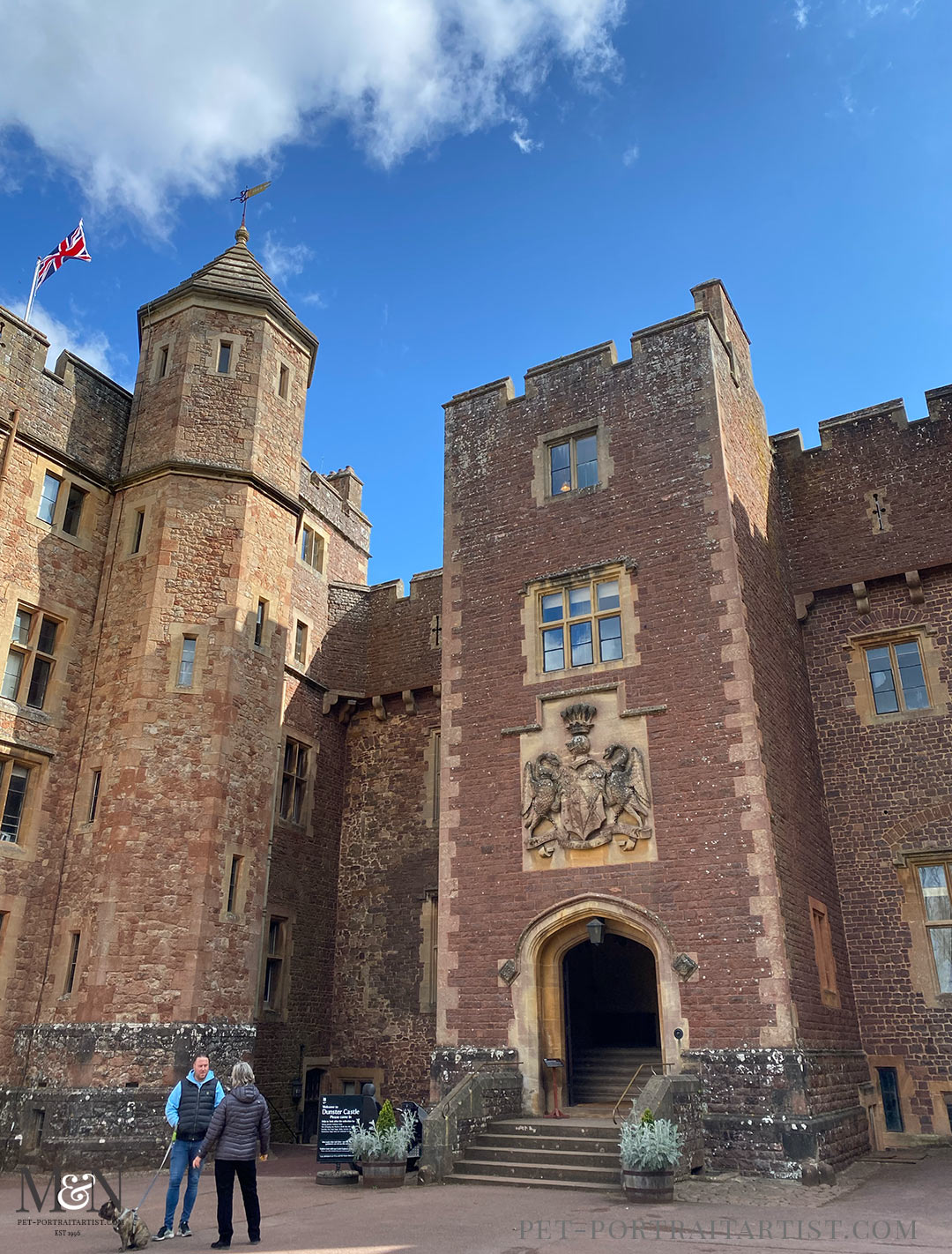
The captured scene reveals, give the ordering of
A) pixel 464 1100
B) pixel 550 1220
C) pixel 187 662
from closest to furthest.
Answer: pixel 550 1220, pixel 464 1100, pixel 187 662

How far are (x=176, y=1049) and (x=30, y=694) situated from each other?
6.49m

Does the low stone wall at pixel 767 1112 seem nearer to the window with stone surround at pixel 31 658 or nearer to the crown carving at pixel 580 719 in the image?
the crown carving at pixel 580 719

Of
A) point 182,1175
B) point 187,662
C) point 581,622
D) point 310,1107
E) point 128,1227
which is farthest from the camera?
point 310,1107

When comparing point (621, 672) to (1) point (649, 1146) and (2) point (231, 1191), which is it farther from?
(2) point (231, 1191)

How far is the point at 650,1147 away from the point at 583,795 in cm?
545

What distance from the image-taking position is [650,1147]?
10.6 meters

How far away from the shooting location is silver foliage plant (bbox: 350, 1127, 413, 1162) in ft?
39.1

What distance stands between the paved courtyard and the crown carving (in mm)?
6326

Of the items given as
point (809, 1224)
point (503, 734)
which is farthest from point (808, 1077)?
point (503, 734)

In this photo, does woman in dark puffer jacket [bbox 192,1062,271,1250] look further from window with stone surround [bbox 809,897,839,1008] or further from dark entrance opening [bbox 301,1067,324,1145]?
dark entrance opening [bbox 301,1067,324,1145]

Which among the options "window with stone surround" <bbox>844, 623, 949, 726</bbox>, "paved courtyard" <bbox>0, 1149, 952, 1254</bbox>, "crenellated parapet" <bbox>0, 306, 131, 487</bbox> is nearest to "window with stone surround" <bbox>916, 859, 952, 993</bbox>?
"window with stone surround" <bbox>844, 623, 949, 726</bbox>

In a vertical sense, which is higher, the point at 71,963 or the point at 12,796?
the point at 12,796

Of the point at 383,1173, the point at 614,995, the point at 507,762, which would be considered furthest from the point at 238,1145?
the point at 614,995

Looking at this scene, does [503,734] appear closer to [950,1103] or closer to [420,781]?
[420,781]
